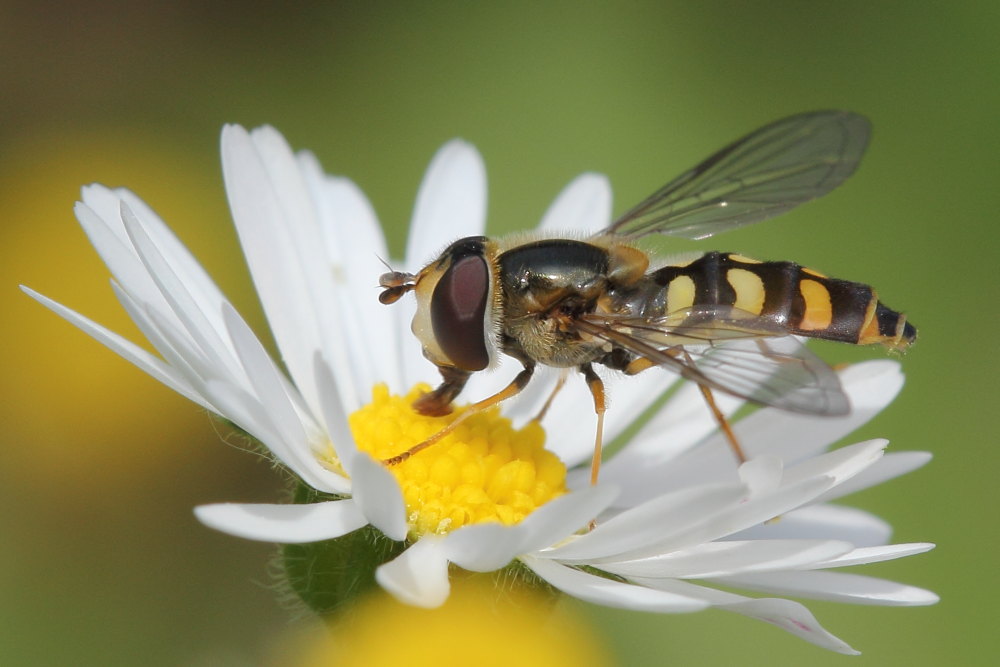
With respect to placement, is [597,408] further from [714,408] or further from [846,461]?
[846,461]

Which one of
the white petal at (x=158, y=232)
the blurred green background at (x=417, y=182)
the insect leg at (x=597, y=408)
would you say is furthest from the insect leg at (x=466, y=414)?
the blurred green background at (x=417, y=182)

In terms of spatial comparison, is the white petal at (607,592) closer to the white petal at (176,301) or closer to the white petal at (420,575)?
the white petal at (420,575)

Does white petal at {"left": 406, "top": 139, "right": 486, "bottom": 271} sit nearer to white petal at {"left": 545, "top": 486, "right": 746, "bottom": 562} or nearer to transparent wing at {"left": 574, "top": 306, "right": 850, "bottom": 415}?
transparent wing at {"left": 574, "top": 306, "right": 850, "bottom": 415}

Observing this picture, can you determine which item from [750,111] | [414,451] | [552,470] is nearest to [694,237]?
[552,470]

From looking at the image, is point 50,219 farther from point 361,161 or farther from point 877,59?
point 877,59

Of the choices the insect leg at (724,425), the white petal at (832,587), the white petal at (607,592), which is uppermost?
the white petal at (607,592)

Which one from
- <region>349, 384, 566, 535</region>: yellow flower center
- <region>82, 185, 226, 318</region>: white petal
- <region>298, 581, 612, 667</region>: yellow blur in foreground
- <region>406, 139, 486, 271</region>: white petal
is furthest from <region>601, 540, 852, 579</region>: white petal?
<region>406, 139, 486, 271</region>: white petal

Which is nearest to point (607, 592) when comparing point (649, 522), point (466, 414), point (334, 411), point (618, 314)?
point (649, 522)

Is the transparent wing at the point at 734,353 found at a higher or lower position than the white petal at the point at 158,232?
lower
